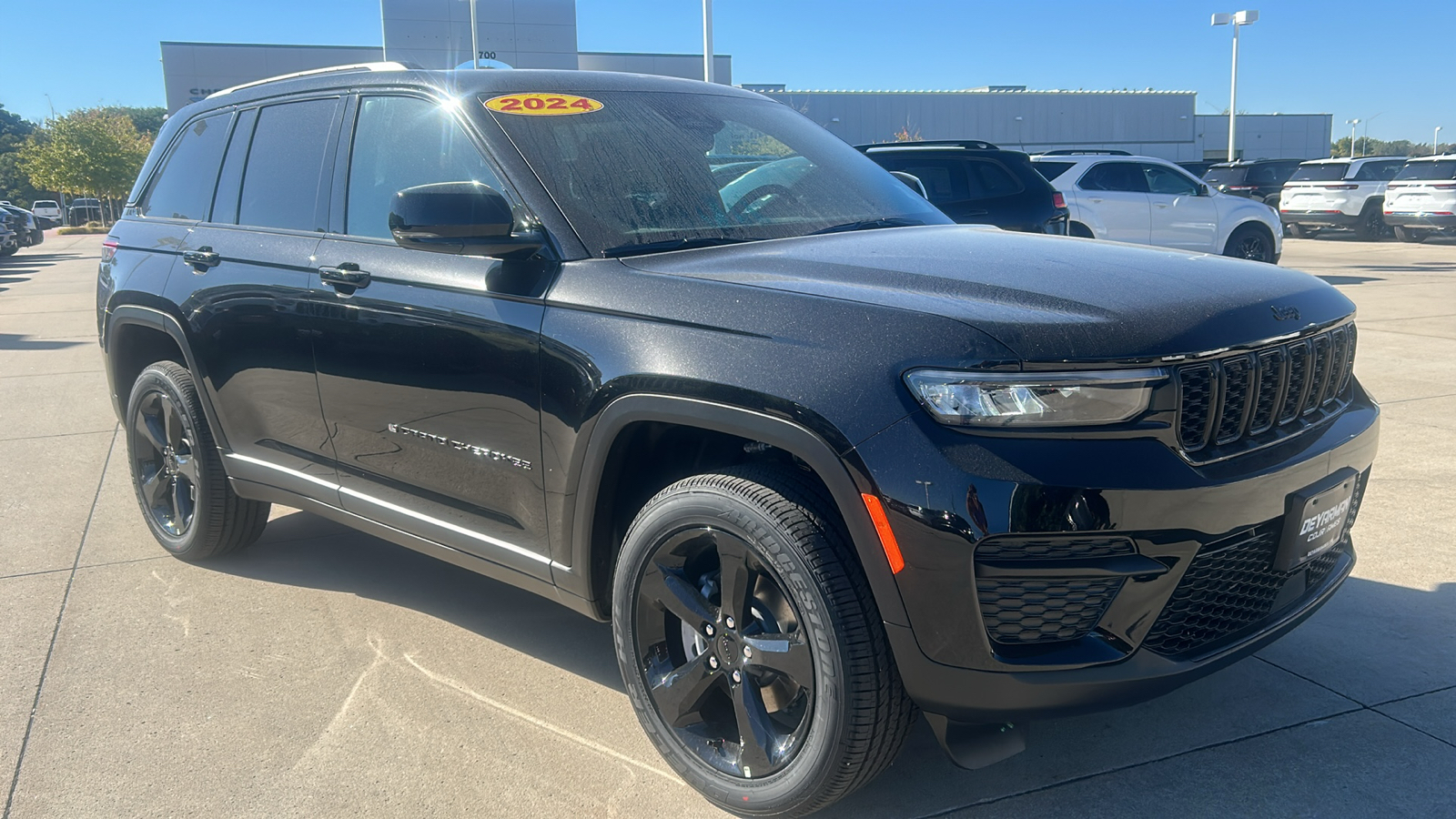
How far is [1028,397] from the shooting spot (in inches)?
86.7

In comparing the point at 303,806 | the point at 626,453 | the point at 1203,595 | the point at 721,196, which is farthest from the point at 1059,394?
the point at 303,806

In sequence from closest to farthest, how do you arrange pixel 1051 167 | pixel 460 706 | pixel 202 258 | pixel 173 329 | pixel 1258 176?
pixel 460 706, pixel 202 258, pixel 173 329, pixel 1051 167, pixel 1258 176

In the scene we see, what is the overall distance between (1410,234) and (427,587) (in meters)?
24.6

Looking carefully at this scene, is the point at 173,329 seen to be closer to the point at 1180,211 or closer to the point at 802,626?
the point at 802,626

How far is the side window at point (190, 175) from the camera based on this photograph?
4445 millimetres

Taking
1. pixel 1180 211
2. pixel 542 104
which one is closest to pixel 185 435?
pixel 542 104

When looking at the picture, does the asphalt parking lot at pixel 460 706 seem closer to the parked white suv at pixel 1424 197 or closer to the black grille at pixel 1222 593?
the black grille at pixel 1222 593

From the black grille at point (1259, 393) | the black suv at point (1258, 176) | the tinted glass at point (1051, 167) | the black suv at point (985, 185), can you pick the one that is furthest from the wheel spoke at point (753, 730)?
the black suv at point (1258, 176)

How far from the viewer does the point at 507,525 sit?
3.14m

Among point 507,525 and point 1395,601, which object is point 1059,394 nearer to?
point 507,525

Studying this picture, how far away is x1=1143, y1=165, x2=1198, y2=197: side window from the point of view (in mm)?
14250

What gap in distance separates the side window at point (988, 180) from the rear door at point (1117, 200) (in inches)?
136

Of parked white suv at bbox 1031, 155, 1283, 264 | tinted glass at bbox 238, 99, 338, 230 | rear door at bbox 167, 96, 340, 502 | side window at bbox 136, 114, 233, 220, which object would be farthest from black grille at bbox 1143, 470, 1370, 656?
parked white suv at bbox 1031, 155, 1283, 264

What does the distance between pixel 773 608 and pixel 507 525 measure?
0.92 m
